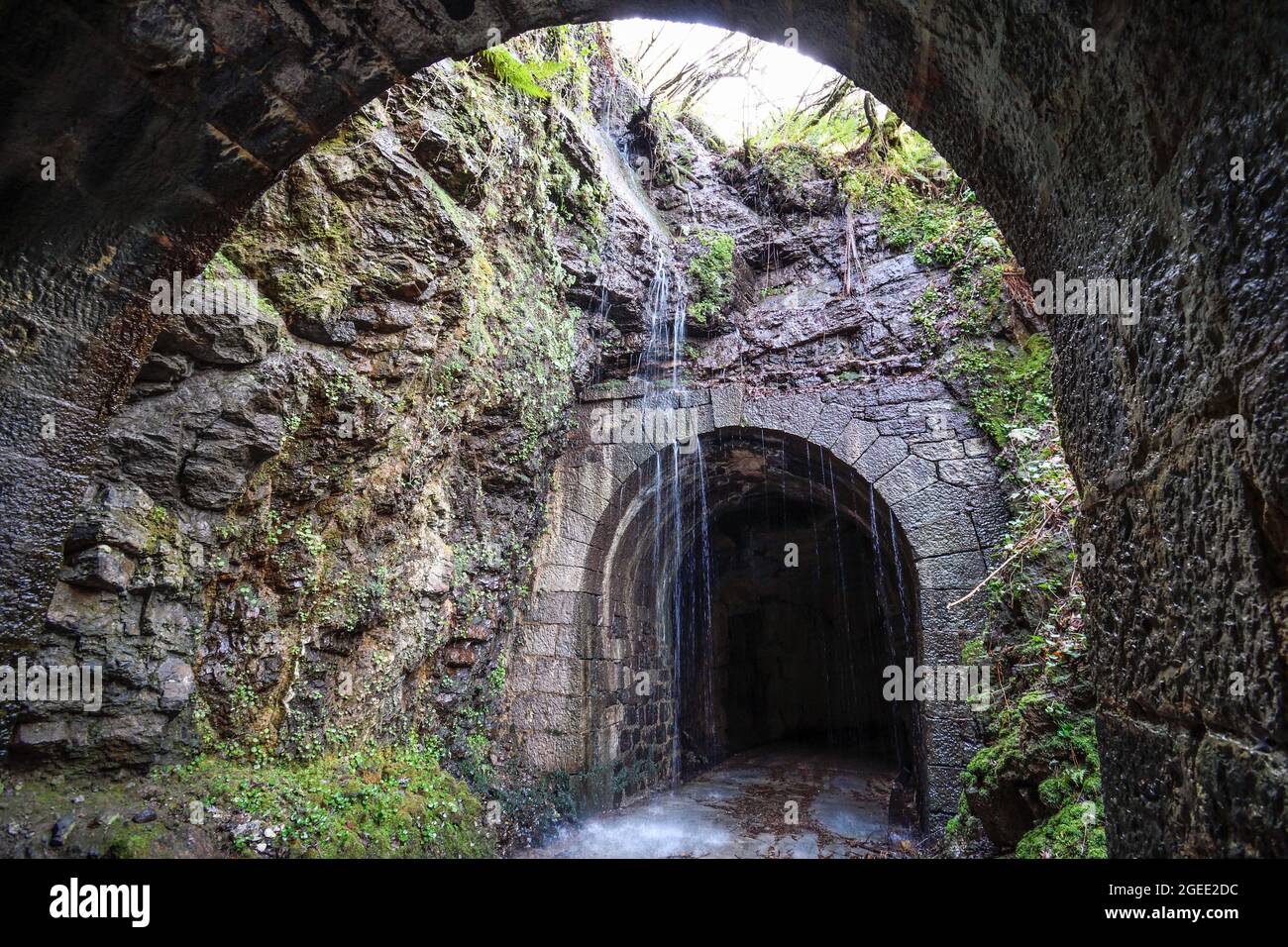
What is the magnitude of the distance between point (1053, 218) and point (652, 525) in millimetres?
5610

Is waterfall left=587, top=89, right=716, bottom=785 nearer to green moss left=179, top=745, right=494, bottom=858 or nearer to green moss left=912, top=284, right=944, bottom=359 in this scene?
green moss left=912, top=284, right=944, bottom=359

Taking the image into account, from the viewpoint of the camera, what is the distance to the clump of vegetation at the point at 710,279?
A: 21.4 feet

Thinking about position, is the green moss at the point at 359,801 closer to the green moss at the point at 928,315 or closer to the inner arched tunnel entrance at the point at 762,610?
the inner arched tunnel entrance at the point at 762,610

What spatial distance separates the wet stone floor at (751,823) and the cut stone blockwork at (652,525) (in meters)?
0.36

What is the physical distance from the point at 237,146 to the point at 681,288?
519cm

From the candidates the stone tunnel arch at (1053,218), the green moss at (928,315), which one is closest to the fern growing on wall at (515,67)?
the stone tunnel arch at (1053,218)

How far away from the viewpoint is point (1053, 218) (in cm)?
141

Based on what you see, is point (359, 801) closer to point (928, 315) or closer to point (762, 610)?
point (928, 315)

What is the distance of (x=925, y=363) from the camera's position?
19.0 ft
